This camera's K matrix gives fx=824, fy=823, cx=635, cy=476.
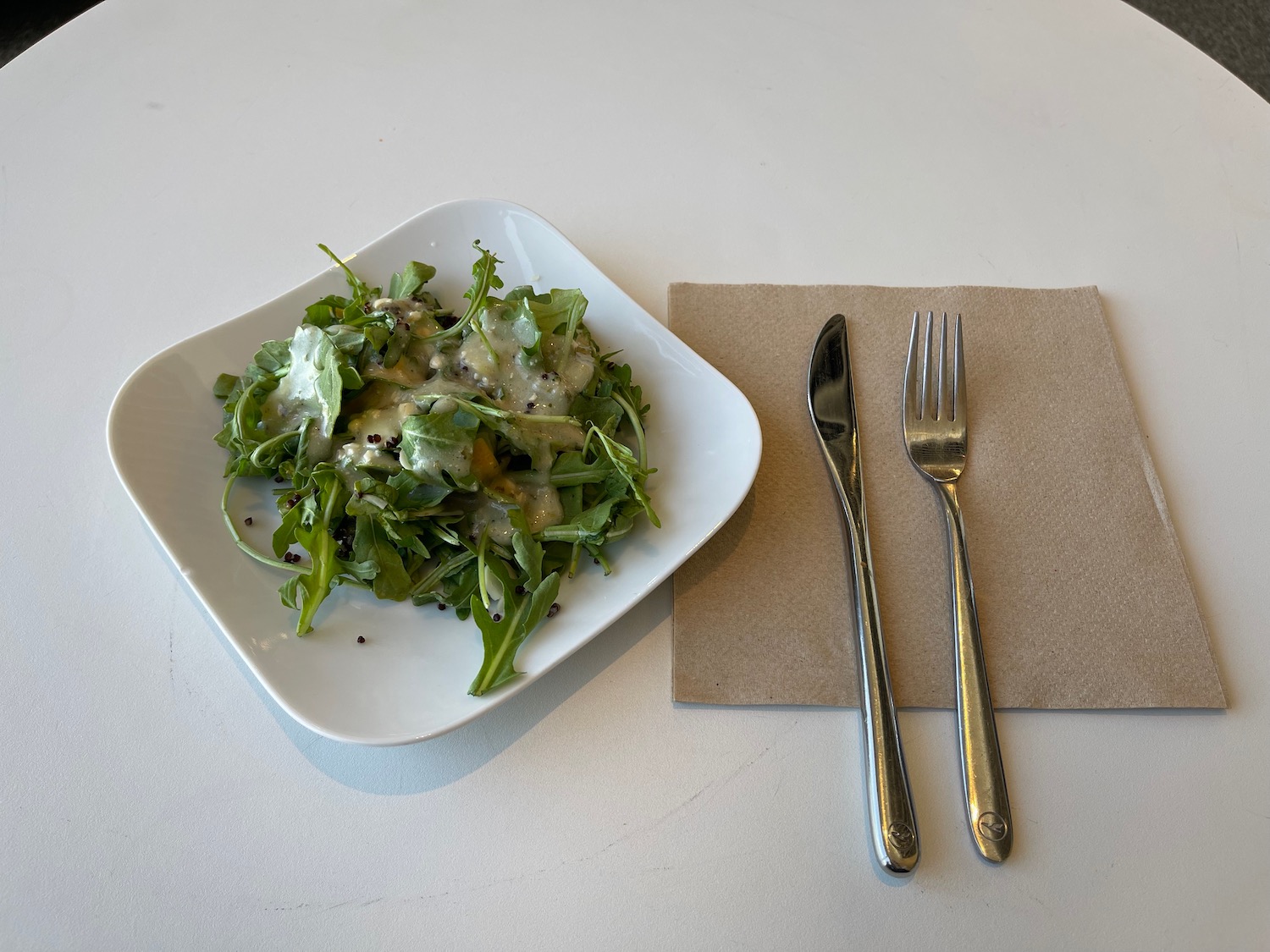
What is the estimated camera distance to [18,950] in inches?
28.8

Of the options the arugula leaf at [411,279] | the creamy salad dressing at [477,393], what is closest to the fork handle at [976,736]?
the creamy salad dressing at [477,393]

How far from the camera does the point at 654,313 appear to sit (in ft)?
3.85

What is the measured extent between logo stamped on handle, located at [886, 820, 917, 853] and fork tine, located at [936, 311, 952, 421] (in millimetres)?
505

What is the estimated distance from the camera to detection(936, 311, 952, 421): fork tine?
105 centimetres

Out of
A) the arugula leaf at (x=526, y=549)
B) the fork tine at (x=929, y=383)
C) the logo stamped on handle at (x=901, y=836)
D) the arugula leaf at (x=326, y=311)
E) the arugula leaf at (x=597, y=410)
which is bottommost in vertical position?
the logo stamped on handle at (x=901, y=836)

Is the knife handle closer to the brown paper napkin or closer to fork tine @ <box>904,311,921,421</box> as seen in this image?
the brown paper napkin

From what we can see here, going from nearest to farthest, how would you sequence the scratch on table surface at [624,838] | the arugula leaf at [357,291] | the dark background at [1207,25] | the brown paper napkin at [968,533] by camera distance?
the scratch on table surface at [624,838] → the brown paper napkin at [968,533] → the arugula leaf at [357,291] → the dark background at [1207,25]

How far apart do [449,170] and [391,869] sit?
1.02m

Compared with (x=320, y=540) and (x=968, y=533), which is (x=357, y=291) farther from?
(x=968, y=533)

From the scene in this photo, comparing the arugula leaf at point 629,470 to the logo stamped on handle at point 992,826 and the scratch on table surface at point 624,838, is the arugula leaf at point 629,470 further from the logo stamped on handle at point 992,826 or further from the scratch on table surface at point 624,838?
the logo stamped on handle at point 992,826

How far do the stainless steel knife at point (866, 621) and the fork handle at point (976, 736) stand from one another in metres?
0.07

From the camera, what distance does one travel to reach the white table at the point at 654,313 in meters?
0.77

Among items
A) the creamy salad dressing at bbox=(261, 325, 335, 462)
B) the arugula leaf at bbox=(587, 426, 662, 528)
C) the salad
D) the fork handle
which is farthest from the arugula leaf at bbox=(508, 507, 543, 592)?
the fork handle

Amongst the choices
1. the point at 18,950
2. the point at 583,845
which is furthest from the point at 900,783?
the point at 18,950
